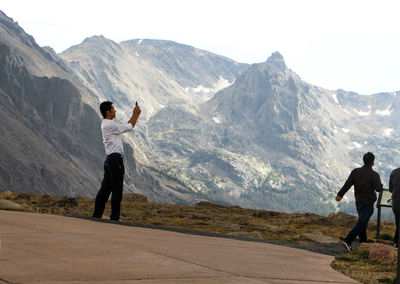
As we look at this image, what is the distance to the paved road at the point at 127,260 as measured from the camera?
23.2 feet

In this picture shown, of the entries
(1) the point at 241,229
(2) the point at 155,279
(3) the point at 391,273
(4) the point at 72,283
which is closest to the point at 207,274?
(2) the point at 155,279

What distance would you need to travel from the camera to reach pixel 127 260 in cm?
836

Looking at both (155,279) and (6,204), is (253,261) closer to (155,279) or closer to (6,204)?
(155,279)

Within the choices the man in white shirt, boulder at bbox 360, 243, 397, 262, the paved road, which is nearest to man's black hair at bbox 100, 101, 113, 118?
the man in white shirt

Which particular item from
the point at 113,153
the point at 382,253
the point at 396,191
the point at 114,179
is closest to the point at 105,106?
the point at 113,153

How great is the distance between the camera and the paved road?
278 inches

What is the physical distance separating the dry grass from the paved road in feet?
2.75

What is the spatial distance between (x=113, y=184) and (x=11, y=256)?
799 centimetres

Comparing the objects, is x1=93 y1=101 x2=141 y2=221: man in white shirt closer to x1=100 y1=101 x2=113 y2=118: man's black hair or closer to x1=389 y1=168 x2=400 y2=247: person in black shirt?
x1=100 y1=101 x2=113 y2=118: man's black hair

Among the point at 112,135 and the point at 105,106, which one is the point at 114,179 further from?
the point at 105,106

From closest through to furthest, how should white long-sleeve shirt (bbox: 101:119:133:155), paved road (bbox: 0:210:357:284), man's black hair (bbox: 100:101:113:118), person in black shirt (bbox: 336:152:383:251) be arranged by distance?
paved road (bbox: 0:210:357:284)
white long-sleeve shirt (bbox: 101:119:133:155)
man's black hair (bbox: 100:101:113:118)
person in black shirt (bbox: 336:152:383:251)

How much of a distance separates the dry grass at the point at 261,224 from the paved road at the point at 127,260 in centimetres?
84

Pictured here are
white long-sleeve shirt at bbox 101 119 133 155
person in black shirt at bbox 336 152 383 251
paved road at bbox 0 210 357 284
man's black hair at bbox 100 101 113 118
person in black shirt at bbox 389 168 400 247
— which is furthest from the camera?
person in black shirt at bbox 336 152 383 251

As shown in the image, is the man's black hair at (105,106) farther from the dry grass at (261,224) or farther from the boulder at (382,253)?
the boulder at (382,253)
